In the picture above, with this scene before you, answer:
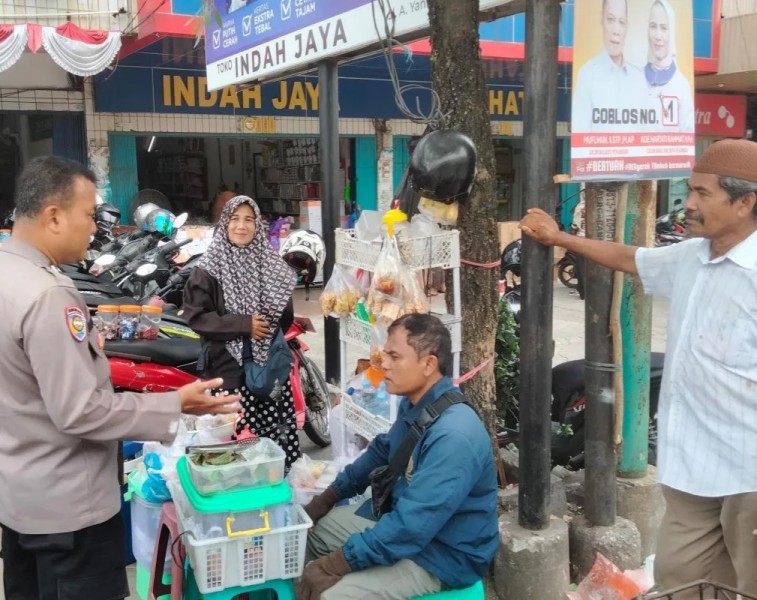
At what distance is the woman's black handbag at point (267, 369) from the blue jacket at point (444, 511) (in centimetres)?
136

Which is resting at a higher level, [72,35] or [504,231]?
[72,35]

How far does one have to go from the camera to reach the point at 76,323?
1993 mm

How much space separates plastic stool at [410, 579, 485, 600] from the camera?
240 centimetres

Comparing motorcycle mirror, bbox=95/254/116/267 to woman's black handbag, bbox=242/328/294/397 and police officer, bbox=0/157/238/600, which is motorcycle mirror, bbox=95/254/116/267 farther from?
police officer, bbox=0/157/238/600

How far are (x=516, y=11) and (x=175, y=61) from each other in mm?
7346

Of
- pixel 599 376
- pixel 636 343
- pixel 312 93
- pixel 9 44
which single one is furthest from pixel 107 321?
pixel 312 93

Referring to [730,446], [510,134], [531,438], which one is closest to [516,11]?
[531,438]

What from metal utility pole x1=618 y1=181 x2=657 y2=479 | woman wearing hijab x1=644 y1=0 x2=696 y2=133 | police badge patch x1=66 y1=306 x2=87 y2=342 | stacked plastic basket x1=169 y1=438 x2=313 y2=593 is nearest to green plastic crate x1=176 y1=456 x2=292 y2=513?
stacked plastic basket x1=169 y1=438 x2=313 y2=593

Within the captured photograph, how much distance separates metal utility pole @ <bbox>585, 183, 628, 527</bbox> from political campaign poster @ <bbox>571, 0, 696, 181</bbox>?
0.88ft

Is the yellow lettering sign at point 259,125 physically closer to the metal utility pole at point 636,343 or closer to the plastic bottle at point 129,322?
the plastic bottle at point 129,322

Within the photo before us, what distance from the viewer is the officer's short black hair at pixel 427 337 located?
249 centimetres

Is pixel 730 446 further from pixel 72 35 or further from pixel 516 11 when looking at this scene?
pixel 72 35

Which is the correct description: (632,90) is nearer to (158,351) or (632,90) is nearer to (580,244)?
(580,244)

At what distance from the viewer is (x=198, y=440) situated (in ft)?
10.7
